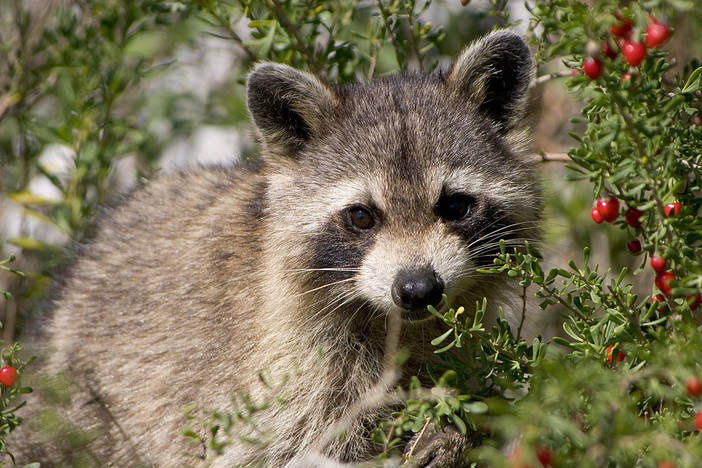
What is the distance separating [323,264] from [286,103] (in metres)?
0.85

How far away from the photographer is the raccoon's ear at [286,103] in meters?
4.14

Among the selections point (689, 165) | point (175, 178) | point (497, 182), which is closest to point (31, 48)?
point (175, 178)

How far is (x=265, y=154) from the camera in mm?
4363

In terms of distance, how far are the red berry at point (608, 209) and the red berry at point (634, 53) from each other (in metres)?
0.73

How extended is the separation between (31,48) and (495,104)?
391cm

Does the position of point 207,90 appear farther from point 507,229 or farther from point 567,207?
point 507,229

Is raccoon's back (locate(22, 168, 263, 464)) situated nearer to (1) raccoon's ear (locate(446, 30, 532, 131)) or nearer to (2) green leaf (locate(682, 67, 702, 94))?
(1) raccoon's ear (locate(446, 30, 532, 131))

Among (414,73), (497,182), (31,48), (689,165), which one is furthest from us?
(31,48)

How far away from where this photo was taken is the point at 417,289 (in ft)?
11.4

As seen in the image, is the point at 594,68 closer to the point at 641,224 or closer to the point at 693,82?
the point at 693,82

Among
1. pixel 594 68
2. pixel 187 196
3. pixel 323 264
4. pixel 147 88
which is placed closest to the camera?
pixel 594 68

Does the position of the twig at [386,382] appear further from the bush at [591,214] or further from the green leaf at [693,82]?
the green leaf at [693,82]

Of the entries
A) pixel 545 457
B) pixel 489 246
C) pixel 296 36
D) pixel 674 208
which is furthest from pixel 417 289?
pixel 296 36

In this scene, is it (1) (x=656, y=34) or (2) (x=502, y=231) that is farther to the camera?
(2) (x=502, y=231)
